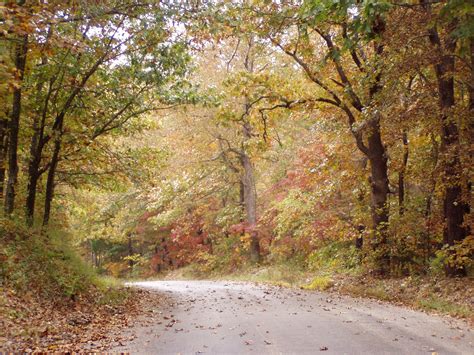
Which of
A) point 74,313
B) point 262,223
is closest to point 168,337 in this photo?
point 74,313

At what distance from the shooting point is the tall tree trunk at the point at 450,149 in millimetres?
11875

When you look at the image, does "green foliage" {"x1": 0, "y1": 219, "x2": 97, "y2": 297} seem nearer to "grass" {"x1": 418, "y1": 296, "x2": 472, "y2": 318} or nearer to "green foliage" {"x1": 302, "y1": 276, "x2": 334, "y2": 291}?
"green foliage" {"x1": 302, "y1": 276, "x2": 334, "y2": 291}

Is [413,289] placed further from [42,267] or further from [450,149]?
[42,267]

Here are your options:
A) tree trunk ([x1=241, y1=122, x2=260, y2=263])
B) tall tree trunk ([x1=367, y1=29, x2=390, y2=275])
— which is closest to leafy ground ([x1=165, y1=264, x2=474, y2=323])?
tall tree trunk ([x1=367, y1=29, x2=390, y2=275])

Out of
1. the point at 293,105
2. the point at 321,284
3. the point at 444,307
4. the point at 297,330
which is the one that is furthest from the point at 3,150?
the point at 444,307

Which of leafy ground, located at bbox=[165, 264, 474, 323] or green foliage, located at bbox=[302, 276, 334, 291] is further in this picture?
green foliage, located at bbox=[302, 276, 334, 291]

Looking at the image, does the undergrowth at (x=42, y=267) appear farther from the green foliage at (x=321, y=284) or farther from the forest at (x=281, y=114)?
the green foliage at (x=321, y=284)

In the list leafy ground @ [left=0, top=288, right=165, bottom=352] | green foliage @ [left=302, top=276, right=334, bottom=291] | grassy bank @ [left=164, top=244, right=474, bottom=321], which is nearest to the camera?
leafy ground @ [left=0, top=288, right=165, bottom=352]

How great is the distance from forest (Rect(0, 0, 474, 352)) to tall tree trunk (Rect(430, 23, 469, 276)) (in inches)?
1.7

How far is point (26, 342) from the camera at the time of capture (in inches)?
286

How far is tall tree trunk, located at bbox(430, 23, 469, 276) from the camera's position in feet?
39.0

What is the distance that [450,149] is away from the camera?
11.8m

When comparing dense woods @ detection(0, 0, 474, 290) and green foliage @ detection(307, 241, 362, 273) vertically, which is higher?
dense woods @ detection(0, 0, 474, 290)

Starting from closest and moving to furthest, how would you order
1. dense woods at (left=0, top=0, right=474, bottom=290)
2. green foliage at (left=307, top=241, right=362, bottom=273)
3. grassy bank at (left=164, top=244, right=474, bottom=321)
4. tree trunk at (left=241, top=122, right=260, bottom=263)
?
1. dense woods at (left=0, top=0, right=474, bottom=290)
2. grassy bank at (left=164, top=244, right=474, bottom=321)
3. green foliage at (left=307, top=241, right=362, bottom=273)
4. tree trunk at (left=241, top=122, right=260, bottom=263)
